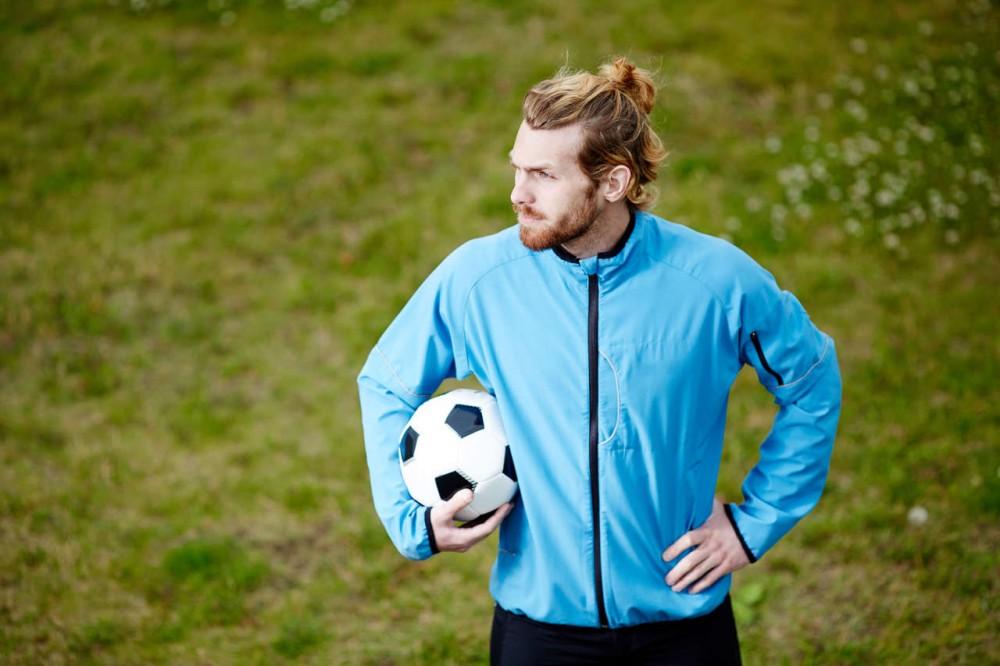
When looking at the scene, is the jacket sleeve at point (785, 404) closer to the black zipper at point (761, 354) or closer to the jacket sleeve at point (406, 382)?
the black zipper at point (761, 354)

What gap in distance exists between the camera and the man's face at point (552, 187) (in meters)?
2.73

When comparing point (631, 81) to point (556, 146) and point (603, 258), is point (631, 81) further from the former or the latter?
point (603, 258)

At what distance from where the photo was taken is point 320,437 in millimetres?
5906

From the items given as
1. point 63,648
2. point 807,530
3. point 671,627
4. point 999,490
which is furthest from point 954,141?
point 63,648

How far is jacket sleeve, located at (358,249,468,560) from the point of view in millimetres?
2938

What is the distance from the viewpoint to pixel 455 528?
113 inches

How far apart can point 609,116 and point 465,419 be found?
1088 millimetres

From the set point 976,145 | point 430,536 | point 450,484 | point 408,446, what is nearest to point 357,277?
point 408,446

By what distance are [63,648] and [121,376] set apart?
2.26 meters

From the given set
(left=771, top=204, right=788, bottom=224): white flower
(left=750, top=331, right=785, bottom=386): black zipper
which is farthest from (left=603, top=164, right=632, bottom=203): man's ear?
(left=771, top=204, right=788, bottom=224): white flower

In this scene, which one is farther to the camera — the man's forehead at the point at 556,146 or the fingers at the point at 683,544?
the fingers at the point at 683,544

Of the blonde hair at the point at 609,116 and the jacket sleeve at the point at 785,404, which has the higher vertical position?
the blonde hair at the point at 609,116

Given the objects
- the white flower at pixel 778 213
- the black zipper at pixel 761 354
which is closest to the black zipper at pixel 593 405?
the black zipper at pixel 761 354

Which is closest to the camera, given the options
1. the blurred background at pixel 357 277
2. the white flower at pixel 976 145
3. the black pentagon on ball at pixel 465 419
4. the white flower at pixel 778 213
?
the black pentagon on ball at pixel 465 419
